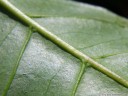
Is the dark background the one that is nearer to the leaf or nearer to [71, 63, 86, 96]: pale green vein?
the leaf

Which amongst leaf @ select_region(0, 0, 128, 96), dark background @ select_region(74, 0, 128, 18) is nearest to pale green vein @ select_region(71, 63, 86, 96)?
leaf @ select_region(0, 0, 128, 96)

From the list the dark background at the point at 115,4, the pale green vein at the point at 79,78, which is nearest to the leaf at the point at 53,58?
the pale green vein at the point at 79,78

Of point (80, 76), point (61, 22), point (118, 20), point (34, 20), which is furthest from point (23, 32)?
point (118, 20)

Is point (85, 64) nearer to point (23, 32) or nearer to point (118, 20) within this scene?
point (23, 32)

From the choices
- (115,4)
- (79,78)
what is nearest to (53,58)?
(79,78)

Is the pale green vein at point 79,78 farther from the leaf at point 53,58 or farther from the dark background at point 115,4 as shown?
the dark background at point 115,4

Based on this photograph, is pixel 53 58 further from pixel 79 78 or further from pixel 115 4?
pixel 115 4

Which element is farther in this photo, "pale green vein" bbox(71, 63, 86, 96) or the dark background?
the dark background

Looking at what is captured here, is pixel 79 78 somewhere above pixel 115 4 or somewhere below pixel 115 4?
above

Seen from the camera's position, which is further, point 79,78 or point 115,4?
point 115,4
